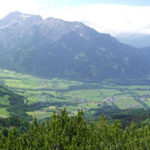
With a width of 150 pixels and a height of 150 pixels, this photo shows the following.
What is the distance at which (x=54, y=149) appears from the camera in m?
47.7

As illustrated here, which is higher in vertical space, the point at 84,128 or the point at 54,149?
the point at 84,128

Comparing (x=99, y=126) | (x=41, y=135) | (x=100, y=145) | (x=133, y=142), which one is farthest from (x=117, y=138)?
(x=41, y=135)

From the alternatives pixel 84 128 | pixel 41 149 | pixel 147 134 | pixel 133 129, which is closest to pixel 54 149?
pixel 41 149

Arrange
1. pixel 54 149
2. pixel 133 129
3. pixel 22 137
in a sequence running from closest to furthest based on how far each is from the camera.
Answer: pixel 54 149 < pixel 22 137 < pixel 133 129

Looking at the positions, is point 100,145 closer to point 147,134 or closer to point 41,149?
point 41,149

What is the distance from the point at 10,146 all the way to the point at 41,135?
246 inches

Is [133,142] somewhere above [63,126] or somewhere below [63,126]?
below

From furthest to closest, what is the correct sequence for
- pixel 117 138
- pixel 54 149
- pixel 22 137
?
pixel 117 138
pixel 22 137
pixel 54 149

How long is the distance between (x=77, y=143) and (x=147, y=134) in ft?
87.2

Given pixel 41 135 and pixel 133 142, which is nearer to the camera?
pixel 41 135

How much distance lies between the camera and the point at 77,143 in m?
48.7

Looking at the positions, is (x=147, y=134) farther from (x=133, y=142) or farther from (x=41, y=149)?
(x=41, y=149)

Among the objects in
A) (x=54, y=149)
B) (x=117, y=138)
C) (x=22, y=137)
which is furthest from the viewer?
(x=117, y=138)

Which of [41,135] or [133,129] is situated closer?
[41,135]
